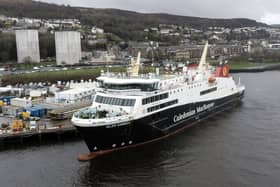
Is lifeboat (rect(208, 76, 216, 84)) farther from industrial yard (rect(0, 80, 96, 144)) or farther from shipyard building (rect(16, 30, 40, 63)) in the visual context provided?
shipyard building (rect(16, 30, 40, 63))

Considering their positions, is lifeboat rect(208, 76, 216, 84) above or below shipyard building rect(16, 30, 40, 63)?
below

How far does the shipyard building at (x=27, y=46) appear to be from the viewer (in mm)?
96000

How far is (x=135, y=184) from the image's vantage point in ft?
76.5

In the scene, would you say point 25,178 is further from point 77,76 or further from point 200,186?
point 77,76

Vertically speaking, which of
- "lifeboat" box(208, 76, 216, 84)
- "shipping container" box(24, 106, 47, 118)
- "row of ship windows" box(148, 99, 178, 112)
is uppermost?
"lifeboat" box(208, 76, 216, 84)

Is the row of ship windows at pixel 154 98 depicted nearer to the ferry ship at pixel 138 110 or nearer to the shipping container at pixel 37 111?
the ferry ship at pixel 138 110

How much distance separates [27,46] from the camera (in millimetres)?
96375

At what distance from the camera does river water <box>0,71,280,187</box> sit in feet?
78.3

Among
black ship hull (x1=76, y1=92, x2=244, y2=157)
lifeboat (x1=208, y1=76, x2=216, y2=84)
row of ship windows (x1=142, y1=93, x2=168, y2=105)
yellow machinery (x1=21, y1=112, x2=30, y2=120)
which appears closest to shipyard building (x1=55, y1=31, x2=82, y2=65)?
yellow machinery (x1=21, y1=112, x2=30, y2=120)

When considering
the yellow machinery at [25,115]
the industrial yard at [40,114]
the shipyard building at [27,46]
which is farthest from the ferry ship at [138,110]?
the shipyard building at [27,46]

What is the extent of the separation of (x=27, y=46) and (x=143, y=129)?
76.8 m

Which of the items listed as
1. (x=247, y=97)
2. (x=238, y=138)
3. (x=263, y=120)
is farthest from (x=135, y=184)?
(x=247, y=97)

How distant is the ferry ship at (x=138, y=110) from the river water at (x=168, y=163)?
1096 mm

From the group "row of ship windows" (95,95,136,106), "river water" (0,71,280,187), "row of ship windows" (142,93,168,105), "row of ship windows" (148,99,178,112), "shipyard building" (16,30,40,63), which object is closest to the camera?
→ "river water" (0,71,280,187)
